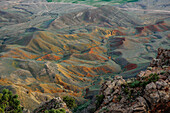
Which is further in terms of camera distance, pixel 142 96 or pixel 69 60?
pixel 69 60

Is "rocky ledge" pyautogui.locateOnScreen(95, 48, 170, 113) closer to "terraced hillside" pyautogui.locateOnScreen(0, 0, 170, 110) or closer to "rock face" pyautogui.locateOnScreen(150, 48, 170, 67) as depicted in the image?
"rock face" pyautogui.locateOnScreen(150, 48, 170, 67)

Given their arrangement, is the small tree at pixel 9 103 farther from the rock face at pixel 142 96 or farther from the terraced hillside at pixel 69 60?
the rock face at pixel 142 96

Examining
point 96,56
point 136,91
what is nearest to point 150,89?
point 136,91

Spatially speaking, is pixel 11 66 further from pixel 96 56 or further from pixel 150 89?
pixel 150 89

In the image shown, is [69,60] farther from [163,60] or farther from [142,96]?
[142,96]

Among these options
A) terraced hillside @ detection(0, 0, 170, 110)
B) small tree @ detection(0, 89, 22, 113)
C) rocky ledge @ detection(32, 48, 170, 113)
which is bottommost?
terraced hillside @ detection(0, 0, 170, 110)

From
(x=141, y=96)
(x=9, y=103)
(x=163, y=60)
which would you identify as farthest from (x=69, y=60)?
(x=141, y=96)

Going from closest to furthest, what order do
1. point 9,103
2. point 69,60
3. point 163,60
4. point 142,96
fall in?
point 142,96
point 163,60
point 9,103
point 69,60

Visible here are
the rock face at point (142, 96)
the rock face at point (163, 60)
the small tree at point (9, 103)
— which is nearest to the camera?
the rock face at point (142, 96)

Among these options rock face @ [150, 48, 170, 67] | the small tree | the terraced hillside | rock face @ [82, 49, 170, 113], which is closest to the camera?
rock face @ [82, 49, 170, 113]

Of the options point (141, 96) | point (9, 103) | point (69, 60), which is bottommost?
point (69, 60)

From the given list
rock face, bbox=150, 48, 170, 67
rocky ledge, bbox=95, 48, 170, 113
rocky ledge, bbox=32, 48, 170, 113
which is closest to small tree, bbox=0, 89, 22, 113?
rocky ledge, bbox=32, 48, 170, 113

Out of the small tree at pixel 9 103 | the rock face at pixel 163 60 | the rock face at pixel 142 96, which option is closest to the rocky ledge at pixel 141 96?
the rock face at pixel 142 96

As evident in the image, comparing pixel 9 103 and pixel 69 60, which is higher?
pixel 9 103
